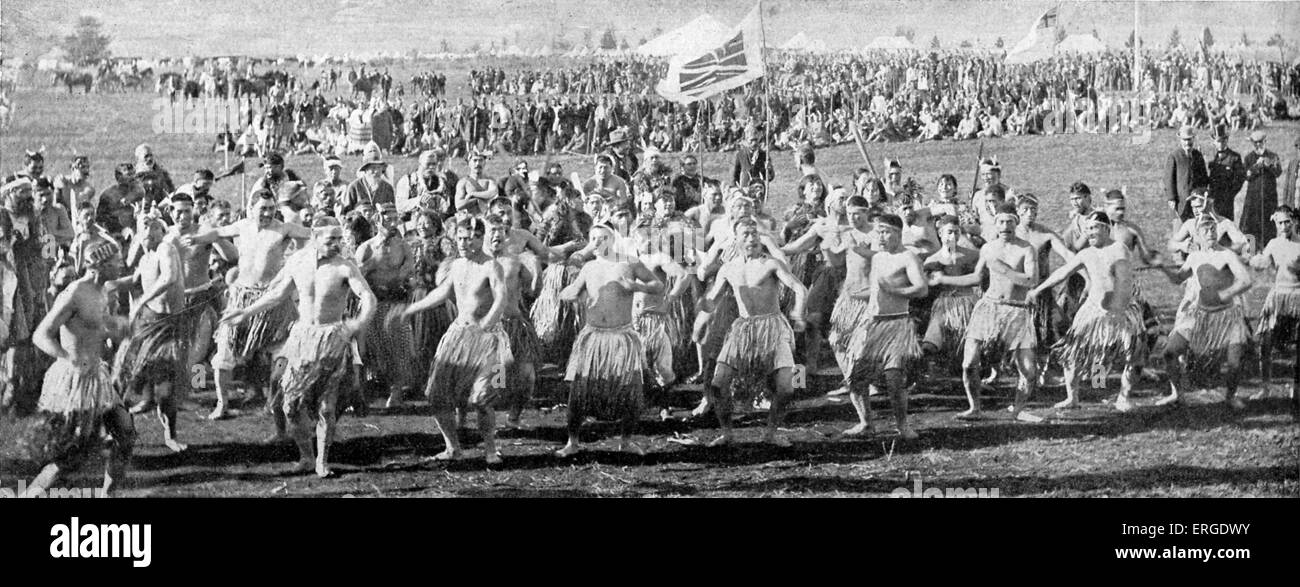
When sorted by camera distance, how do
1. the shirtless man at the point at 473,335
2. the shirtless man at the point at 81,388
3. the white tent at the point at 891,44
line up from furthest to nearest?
1. the white tent at the point at 891,44
2. the shirtless man at the point at 473,335
3. the shirtless man at the point at 81,388

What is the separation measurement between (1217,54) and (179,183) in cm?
815

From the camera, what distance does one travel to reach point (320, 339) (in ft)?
35.8

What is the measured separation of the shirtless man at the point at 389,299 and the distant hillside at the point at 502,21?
1.67m

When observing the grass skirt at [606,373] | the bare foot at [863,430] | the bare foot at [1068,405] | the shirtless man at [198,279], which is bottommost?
the bare foot at [863,430]

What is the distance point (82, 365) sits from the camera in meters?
10.8

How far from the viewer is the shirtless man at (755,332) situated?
11391mm

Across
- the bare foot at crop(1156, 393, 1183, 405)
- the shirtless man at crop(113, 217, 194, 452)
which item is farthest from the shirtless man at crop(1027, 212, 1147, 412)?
the shirtless man at crop(113, 217, 194, 452)

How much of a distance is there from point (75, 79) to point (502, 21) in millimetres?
3315

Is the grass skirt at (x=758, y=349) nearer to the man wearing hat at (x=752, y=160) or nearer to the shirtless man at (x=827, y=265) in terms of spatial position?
the shirtless man at (x=827, y=265)

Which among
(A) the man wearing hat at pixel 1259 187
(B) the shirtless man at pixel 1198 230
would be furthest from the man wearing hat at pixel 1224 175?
(B) the shirtless man at pixel 1198 230

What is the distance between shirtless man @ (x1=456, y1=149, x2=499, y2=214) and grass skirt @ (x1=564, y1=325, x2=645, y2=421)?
1651 mm

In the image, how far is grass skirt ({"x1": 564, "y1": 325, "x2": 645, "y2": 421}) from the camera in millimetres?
11156

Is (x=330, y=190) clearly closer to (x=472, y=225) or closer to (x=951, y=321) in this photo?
(x=472, y=225)
